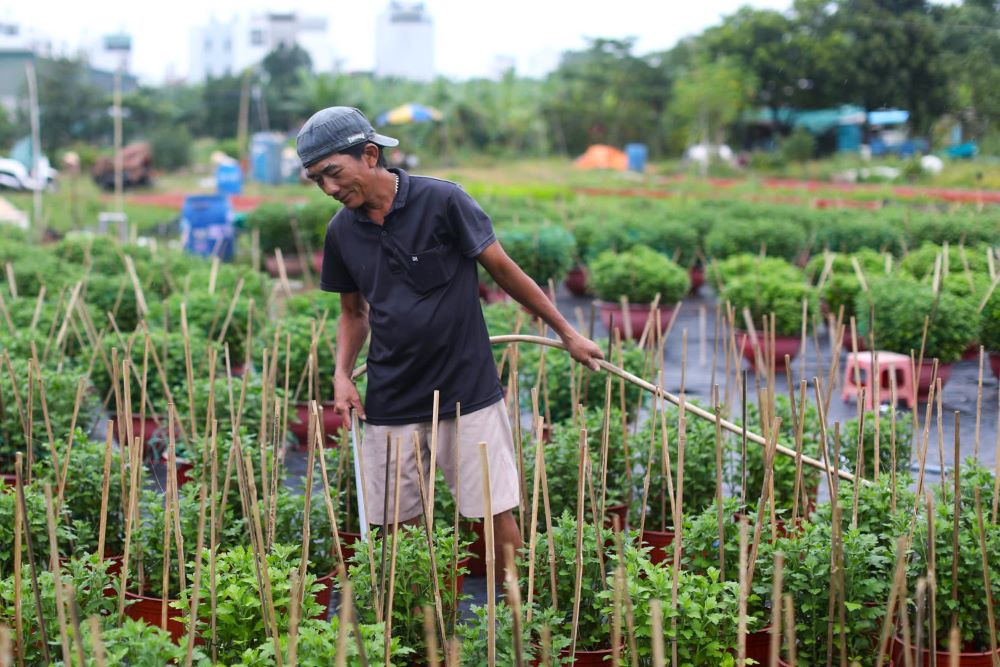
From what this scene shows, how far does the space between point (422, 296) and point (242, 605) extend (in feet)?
3.07

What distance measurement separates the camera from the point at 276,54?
4719 cm

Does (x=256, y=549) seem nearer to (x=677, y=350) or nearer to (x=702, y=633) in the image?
(x=702, y=633)

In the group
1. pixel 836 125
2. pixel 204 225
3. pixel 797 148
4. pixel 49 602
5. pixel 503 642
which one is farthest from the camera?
pixel 836 125

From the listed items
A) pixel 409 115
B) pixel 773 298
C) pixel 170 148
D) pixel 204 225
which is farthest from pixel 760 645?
pixel 170 148

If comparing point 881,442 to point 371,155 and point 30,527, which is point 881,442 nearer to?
point 371,155

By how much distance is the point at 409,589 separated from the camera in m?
2.90

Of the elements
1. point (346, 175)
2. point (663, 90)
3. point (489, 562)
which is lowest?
point (489, 562)

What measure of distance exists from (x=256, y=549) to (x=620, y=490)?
1752mm

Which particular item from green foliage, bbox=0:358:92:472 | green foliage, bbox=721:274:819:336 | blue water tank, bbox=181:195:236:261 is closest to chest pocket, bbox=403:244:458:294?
green foliage, bbox=0:358:92:472

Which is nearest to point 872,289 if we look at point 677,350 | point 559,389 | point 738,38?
point 677,350

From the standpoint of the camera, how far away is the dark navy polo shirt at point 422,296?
9.79 ft

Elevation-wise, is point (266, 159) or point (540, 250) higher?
point (266, 159)

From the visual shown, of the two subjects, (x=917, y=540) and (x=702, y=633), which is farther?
(x=917, y=540)

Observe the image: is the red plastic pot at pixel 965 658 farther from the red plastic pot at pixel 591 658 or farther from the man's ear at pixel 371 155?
the man's ear at pixel 371 155
